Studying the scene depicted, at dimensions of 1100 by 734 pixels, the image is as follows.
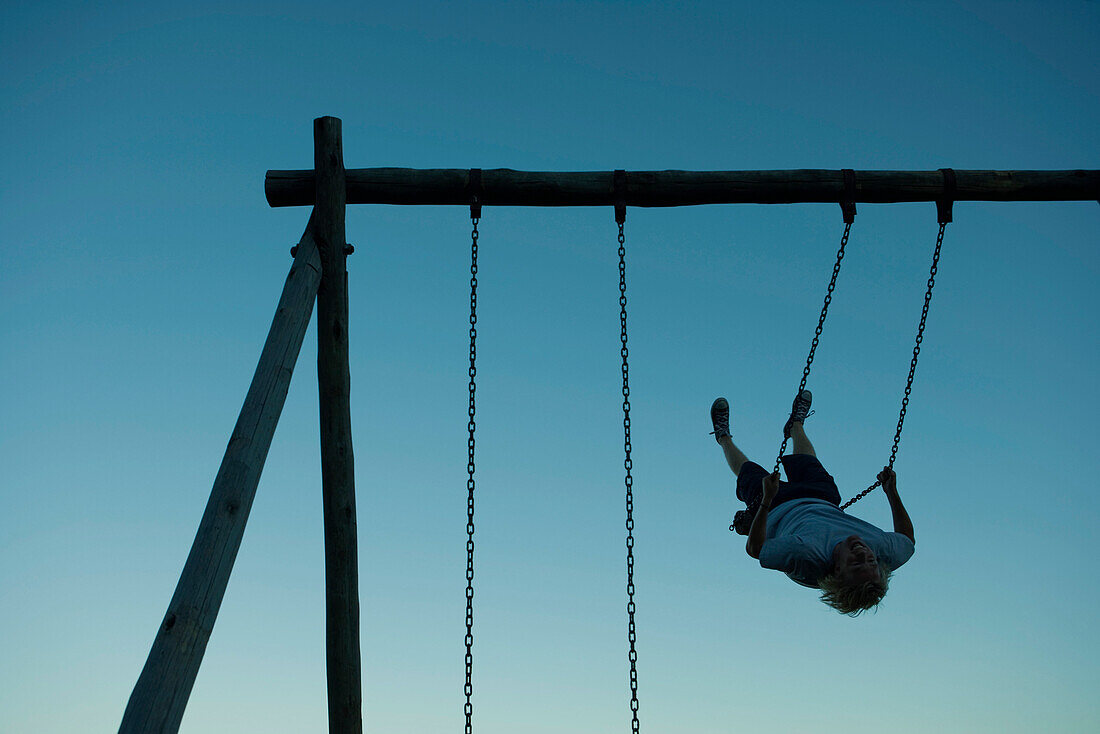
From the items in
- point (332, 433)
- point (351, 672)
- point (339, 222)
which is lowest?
point (351, 672)

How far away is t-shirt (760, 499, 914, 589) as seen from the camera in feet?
18.2

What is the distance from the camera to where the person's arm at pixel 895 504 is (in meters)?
5.91

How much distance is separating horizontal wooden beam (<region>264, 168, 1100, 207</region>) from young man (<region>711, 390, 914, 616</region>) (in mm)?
1233

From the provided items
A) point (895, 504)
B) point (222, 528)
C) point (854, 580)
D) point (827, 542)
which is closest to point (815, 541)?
point (827, 542)

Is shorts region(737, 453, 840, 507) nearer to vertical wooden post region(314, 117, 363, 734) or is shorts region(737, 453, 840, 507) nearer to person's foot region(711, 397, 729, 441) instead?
person's foot region(711, 397, 729, 441)

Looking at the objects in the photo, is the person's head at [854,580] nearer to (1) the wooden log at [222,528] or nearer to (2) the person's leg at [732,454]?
(2) the person's leg at [732,454]

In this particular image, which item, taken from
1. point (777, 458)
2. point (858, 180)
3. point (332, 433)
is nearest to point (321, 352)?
point (332, 433)

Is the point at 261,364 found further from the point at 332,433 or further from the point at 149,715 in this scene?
the point at 149,715

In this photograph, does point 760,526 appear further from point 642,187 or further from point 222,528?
point 222,528

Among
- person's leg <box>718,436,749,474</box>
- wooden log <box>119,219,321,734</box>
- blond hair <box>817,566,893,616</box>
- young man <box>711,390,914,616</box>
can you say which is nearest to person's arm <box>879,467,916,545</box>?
young man <box>711,390,914,616</box>

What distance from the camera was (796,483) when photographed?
20.7 feet

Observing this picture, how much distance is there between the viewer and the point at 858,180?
5879 mm

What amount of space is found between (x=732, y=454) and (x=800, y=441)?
0.56 m

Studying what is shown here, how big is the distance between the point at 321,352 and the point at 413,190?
1.05 m
